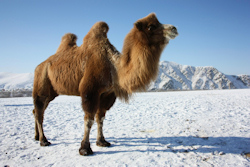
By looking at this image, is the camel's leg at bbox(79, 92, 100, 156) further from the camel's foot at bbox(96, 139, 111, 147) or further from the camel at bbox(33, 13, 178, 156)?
the camel's foot at bbox(96, 139, 111, 147)

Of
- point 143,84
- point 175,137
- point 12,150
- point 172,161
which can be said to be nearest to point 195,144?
point 175,137

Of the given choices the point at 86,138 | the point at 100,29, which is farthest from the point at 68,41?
the point at 86,138

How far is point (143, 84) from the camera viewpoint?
132 inches

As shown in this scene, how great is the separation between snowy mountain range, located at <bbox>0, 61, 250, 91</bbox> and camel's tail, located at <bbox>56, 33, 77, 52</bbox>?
5657 centimetres

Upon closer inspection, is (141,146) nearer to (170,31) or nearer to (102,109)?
(102,109)

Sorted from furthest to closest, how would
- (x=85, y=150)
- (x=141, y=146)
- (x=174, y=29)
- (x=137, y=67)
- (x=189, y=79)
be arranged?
(x=189, y=79)
(x=141, y=146)
(x=85, y=150)
(x=137, y=67)
(x=174, y=29)

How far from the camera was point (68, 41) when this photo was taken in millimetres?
4750

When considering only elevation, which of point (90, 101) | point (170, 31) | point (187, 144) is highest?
point (170, 31)

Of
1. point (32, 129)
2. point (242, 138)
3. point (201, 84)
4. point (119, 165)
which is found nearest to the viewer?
point (119, 165)

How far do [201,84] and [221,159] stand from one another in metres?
69.8

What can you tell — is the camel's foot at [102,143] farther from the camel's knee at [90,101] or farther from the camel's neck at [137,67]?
the camel's neck at [137,67]

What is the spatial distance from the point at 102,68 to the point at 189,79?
241 ft

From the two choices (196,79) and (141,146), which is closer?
(141,146)

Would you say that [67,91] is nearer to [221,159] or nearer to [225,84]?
[221,159]
